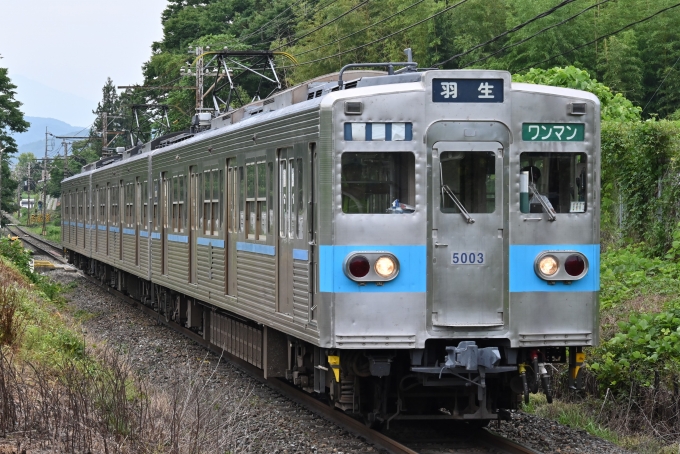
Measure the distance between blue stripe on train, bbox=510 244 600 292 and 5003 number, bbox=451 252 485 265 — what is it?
259 millimetres

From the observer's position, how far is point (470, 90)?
791 cm

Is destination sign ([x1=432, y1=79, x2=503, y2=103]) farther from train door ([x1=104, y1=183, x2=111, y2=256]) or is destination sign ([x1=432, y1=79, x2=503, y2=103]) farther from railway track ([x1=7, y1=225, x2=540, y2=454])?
train door ([x1=104, y1=183, x2=111, y2=256])

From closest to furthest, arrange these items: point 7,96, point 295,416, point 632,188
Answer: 1. point 295,416
2. point 632,188
3. point 7,96

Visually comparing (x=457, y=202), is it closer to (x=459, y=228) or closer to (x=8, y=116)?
(x=459, y=228)

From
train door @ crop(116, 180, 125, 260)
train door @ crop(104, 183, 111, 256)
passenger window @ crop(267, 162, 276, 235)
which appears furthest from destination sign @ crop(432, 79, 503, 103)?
train door @ crop(104, 183, 111, 256)

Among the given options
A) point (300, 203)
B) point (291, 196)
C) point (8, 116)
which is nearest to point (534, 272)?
point (300, 203)

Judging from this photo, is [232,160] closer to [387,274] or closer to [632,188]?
[387,274]

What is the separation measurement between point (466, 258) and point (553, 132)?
3.96ft

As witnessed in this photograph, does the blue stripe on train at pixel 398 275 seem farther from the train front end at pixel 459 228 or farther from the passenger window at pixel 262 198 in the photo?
the passenger window at pixel 262 198

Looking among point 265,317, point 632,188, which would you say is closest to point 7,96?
point 632,188

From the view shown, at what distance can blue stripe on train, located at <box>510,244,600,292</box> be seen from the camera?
789 cm

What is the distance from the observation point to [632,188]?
1606 centimetres

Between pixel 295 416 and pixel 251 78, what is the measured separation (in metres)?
41.5

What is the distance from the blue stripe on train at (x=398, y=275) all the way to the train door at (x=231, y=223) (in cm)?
342
